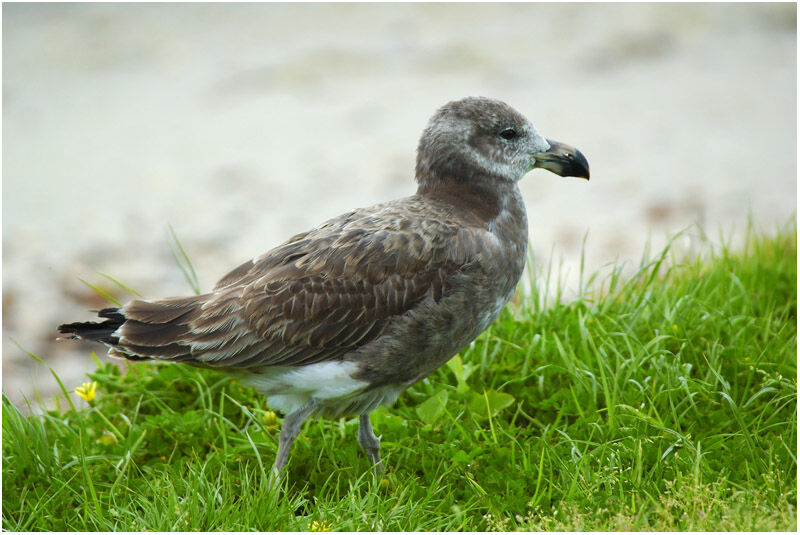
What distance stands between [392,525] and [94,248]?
591 cm

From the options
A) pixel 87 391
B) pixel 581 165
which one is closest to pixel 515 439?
→ pixel 581 165

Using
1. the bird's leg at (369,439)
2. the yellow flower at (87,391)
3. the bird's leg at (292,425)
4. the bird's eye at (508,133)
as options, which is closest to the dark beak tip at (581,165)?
the bird's eye at (508,133)

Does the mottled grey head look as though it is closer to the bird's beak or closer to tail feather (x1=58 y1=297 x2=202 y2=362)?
the bird's beak

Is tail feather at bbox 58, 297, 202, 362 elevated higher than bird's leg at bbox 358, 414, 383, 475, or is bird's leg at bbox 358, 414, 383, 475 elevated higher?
tail feather at bbox 58, 297, 202, 362

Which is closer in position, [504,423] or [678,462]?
[678,462]

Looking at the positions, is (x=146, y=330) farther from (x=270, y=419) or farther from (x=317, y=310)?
(x=270, y=419)

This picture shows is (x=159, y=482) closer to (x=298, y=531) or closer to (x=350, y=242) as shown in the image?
(x=298, y=531)

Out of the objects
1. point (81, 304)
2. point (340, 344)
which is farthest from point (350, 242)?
point (81, 304)

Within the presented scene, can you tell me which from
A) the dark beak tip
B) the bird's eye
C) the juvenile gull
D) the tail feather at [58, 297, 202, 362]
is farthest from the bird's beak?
the tail feather at [58, 297, 202, 362]

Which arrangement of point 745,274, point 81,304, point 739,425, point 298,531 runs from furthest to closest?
point 81,304
point 745,274
point 739,425
point 298,531

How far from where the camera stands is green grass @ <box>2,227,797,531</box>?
3699 mm

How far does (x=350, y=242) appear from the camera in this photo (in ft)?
13.1

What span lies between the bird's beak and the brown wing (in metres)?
0.78

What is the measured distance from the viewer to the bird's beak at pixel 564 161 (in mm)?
4398
